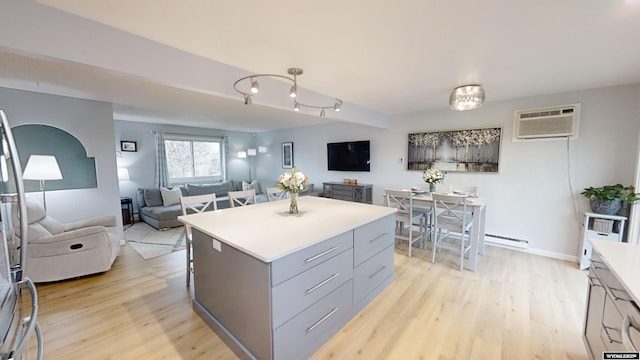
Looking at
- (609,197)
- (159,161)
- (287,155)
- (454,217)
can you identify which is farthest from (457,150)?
(159,161)

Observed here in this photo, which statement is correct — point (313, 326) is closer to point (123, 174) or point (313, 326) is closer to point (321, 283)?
point (321, 283)

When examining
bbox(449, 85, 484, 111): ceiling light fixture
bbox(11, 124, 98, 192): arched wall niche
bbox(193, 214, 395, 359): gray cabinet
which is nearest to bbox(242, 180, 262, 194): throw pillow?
bbox(11, 124, 98, 192): arched wall niche

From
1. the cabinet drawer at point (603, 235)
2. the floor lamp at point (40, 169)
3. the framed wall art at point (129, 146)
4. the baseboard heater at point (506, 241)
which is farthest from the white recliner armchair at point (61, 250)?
the cabinet drawer at point (603, 235)

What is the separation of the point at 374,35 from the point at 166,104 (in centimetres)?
346

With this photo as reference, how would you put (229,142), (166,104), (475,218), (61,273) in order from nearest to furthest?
1. (61,273)
2. (475,218)
3. (166,104)
4. (229,142)

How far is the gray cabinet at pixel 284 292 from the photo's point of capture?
1.53 m

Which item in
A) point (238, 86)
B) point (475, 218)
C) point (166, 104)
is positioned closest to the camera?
point (238, 86)

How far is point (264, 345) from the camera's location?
156 cm

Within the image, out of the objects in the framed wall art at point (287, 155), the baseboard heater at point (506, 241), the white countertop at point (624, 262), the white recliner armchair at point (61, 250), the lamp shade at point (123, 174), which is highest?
the framed wall art at point (287, 155)

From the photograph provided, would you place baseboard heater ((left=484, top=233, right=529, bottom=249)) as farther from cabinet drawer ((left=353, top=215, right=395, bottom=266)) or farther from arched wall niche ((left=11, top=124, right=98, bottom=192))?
arched wall niche ((left=11, top=124, right=98, bottom=192))

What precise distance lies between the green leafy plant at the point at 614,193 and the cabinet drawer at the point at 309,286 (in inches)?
130

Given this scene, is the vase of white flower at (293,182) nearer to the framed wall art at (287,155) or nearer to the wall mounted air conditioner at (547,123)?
the wall mounted air conditioner at (547,123)

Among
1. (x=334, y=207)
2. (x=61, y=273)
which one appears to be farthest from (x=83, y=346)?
(x=334, y=207)

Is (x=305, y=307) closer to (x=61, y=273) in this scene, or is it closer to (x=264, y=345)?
(x=264, y=345)
